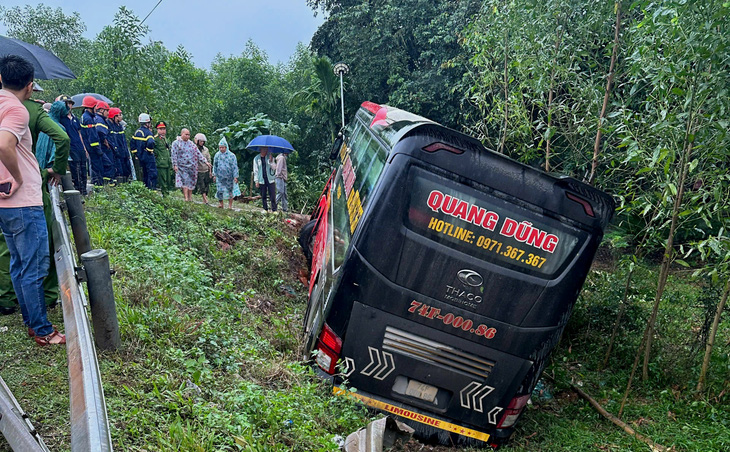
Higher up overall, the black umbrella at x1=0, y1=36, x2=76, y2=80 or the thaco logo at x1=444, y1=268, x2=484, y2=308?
the black umbrella at x1=0, y1=36, x2=76, y2=80

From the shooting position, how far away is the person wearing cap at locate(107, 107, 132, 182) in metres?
10.1

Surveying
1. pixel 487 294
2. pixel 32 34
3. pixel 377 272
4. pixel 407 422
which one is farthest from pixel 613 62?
pixel 32 34

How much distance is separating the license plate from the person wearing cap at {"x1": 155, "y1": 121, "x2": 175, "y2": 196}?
28.0ft

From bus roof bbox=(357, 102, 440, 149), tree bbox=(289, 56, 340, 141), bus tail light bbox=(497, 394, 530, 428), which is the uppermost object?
tree bbox=(289, 56, 340, 141)

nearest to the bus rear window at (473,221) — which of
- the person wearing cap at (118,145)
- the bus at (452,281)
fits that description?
the bus at (452,281)

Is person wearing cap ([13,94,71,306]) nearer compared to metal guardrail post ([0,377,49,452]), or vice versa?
metal guardrail post ([0,377,49,452])

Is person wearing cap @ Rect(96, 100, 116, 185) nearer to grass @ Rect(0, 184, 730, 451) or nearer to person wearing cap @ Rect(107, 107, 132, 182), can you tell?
person wearing cap @ Rect(107, 107, 132, 182)

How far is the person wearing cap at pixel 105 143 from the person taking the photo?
936cm

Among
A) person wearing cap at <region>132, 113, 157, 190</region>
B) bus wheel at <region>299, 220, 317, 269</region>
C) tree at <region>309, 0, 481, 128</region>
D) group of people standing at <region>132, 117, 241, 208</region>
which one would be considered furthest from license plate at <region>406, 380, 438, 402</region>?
tree at <region>309, 0, 481, 128</region>

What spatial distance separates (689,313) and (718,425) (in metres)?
4.69

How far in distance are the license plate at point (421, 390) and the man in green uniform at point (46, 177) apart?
10.5ft

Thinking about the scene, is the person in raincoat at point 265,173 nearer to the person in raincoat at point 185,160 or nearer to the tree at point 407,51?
the person in raincoat at point 185,160

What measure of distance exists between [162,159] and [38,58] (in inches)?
181

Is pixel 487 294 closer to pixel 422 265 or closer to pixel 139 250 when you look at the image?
pixel 422 265
